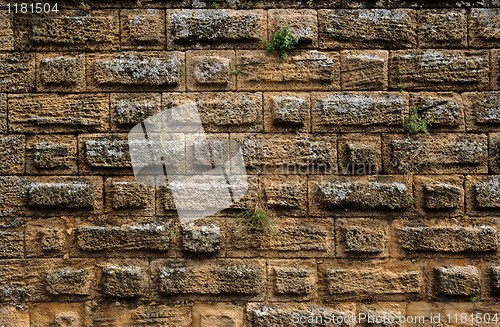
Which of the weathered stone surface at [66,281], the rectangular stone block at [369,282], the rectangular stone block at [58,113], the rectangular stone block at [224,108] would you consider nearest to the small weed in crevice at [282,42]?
the rectangular stone block at [224,108]

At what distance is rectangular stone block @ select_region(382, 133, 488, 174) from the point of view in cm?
323

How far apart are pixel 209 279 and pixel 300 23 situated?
1.83 m

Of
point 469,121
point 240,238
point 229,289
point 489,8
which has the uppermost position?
point 489,8

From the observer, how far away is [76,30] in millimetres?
3236

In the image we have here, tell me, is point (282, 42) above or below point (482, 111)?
above

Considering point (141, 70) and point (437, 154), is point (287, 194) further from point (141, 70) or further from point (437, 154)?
point (141, 70)

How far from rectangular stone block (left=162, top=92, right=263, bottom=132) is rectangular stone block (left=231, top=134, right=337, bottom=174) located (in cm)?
8

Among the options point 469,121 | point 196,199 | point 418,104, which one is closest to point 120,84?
point 196,199

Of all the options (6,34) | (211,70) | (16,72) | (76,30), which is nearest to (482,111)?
(211,70)

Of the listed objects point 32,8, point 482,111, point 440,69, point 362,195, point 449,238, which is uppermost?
point 32,8

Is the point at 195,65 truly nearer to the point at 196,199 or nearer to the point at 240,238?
the point at 196,199

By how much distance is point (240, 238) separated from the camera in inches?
127

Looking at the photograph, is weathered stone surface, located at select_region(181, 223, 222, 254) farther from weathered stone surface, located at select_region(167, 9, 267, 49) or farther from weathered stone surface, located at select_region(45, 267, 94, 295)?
weathered stone surface, located at select_region(167, 9, 267, 49)

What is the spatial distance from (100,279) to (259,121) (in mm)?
1516
